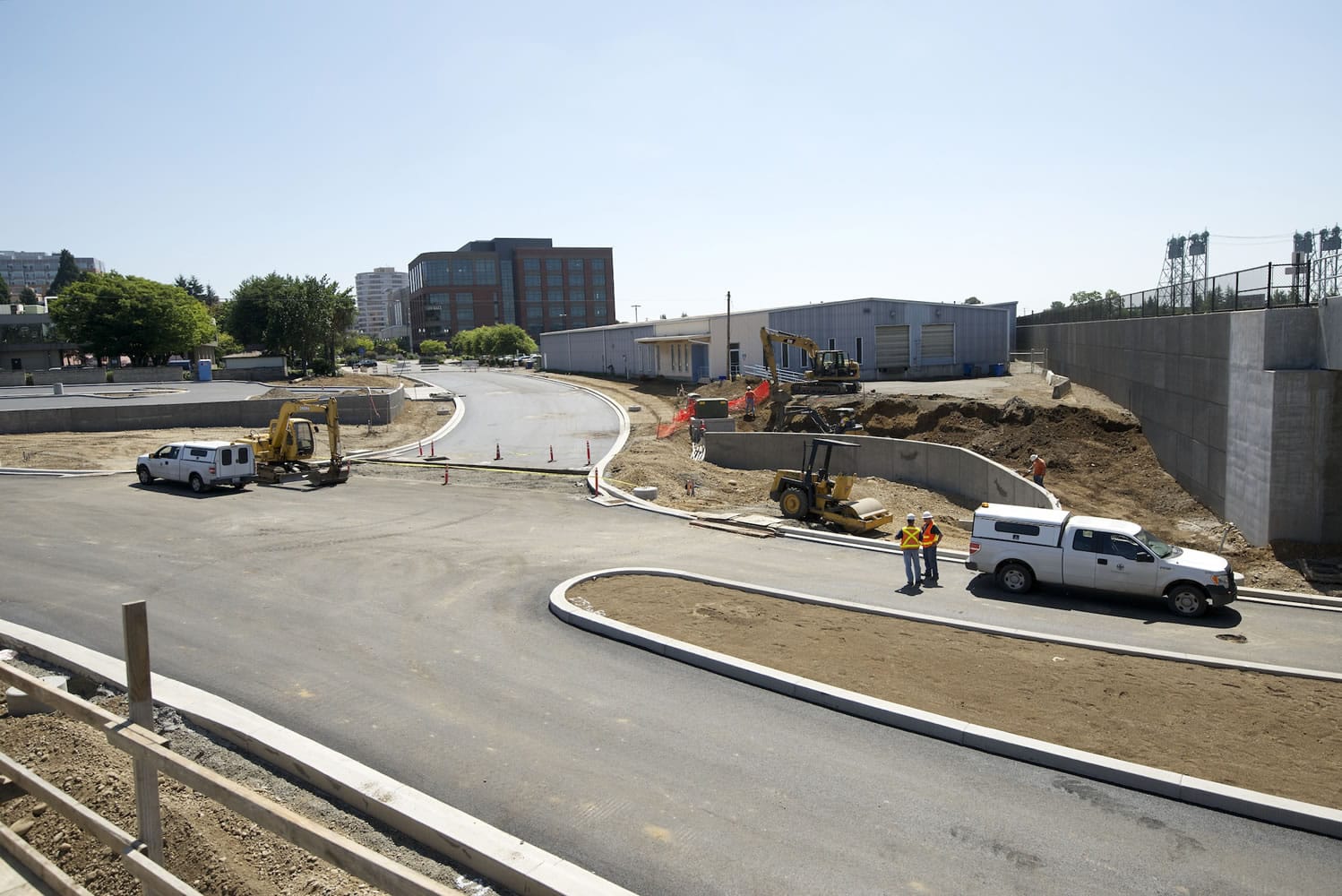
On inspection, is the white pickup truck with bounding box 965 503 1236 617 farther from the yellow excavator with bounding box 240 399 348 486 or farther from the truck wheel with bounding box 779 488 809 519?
the yellow excavator with bounding box 240 399 348 486

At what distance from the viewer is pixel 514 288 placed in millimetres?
168000

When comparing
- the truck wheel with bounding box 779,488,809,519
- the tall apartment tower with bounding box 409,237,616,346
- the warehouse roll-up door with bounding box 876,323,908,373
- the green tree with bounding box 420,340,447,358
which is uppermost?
the tall apartment tower with bounding box 409,237,616,346

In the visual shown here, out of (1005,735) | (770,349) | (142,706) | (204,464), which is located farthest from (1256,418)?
(204,464)

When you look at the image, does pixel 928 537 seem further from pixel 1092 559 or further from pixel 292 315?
pixel 292 315

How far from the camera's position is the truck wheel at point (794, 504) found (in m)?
23.1

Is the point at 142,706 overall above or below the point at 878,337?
below

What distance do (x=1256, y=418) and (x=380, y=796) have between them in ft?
64.7

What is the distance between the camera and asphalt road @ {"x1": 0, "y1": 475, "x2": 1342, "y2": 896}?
22.6 ft

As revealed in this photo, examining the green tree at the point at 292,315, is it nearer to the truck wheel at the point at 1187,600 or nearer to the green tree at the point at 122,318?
the green tree at the point at 122,318

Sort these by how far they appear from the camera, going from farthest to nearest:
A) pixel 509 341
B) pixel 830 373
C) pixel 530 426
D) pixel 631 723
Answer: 1. pixel 509 341
2. pixel 530 426
3. pixel 830 373
4. pixel 631 723

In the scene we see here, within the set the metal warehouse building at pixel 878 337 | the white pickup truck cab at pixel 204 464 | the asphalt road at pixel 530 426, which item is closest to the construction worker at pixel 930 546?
the asphalt road at pixel 530 426

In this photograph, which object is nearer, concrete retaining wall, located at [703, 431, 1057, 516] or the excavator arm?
concrete retaining wall, located at [703, 431, 1057, 516]

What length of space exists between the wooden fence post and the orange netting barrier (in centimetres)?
3365

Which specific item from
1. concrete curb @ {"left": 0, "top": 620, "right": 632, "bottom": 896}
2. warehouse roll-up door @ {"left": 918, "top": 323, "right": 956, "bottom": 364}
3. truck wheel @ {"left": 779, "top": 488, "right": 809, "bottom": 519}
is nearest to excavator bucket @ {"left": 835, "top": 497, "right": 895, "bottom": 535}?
truck wheel @ {"left": 779, "top": 488, "right": 809, "bottom": 519}
